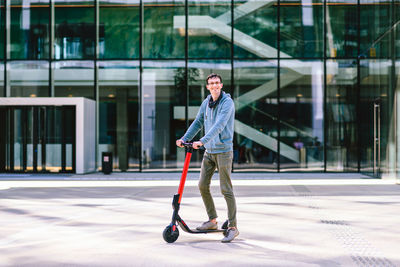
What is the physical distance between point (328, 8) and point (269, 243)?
15.6 m

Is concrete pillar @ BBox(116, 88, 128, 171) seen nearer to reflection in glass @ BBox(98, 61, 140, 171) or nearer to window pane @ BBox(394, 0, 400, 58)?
→ reflection in glass @ BBox(98, 61, 140, 171)

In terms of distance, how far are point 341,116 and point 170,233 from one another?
48.6 feet

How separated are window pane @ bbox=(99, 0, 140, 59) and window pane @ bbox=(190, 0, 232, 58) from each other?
1.80 metres

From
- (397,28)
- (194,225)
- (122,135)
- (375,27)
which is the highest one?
(375,27)

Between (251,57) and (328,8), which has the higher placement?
(328,8)

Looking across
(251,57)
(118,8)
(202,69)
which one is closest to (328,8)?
(251,57)

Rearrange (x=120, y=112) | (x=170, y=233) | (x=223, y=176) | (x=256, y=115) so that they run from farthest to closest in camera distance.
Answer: (x=120, y=112) → (x=256, y=115) → (x=223, y=176) → (x=170, y=233)

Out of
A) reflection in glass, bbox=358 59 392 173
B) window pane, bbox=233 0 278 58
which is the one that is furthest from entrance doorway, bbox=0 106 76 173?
reflection in glass, bbox=358 59 392 173

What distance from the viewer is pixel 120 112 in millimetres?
19891

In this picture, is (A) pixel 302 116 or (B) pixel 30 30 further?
(B) pixel 30 30

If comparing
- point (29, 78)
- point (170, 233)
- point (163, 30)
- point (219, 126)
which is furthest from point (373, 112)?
point (170, 233)

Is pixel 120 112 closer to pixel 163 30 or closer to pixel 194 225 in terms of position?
pixel 163 30

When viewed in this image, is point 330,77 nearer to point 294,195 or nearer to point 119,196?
point 294,195

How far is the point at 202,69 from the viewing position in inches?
783
